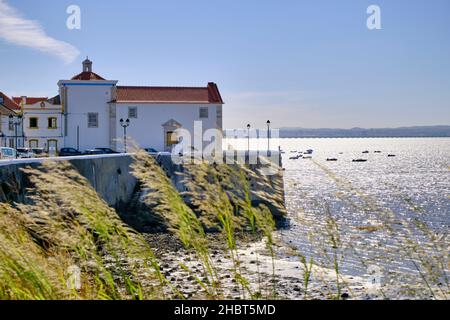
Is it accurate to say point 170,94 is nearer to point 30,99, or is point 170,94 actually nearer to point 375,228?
point 30,99

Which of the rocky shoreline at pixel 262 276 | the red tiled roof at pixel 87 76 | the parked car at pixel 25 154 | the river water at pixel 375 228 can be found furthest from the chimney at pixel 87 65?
the rocky shoreline at pixel 262 276

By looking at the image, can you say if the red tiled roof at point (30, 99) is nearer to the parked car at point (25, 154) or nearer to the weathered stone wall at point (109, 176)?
the parked car at point (25, 154)

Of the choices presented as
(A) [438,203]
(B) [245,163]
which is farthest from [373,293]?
(A) [438,203]

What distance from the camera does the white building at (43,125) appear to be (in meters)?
48.0

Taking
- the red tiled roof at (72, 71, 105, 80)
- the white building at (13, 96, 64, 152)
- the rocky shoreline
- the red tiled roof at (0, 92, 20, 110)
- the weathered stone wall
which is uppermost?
the red tiled roof at (72, 71, 105, 80)

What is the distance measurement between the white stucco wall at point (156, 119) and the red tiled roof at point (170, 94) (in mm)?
607

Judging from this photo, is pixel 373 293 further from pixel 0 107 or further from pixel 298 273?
pixel 0 107

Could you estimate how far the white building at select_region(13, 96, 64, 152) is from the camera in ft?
158

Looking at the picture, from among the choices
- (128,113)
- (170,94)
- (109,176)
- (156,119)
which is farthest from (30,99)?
(109,176)

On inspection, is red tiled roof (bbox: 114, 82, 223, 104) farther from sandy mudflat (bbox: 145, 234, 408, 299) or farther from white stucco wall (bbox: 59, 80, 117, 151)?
sandy mudflat (bbox: 145, 234, 408, 299)

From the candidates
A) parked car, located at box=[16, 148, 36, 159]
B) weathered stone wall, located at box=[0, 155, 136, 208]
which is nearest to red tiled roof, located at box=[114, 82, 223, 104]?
parked car, located at box=[16, 148, 36, 159]

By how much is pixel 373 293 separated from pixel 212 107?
38813 mm

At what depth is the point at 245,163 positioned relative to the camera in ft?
12.8
